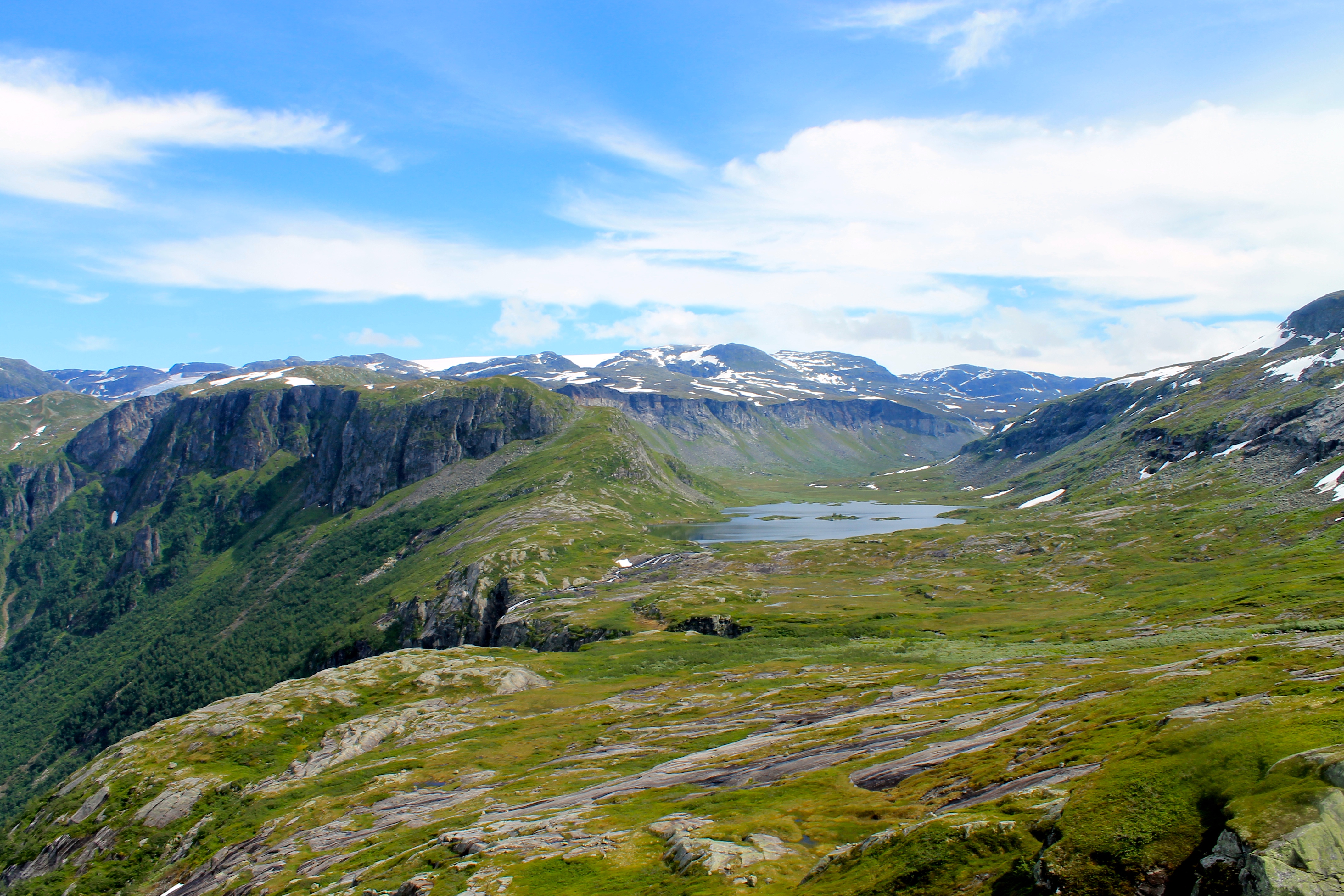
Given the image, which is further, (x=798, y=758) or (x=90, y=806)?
(x=90, y=806)

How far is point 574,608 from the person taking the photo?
186 metres

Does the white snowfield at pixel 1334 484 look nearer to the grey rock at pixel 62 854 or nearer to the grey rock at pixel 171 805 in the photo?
the grey rock at pixel 171 805

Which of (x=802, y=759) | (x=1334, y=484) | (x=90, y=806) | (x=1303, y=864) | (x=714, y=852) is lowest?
(x=90, y=806)

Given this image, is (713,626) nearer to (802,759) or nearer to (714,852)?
(802,759)

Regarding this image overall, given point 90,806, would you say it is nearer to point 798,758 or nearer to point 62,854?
point 62,854

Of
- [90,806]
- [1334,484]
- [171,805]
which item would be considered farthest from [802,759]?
[1334,484]

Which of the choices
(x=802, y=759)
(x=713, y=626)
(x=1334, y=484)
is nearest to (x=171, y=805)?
(x=802, y=759)

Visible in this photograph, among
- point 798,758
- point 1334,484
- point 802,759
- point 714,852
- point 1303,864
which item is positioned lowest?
point 798,758

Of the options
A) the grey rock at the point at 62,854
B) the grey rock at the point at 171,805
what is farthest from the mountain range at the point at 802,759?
the grey rock at the point at 62,854

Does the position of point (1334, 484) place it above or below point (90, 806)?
above

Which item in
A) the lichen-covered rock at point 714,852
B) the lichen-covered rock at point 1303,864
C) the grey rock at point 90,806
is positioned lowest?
the grey rock at point 90,806

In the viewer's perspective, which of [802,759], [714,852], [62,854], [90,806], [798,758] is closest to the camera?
[714,852]

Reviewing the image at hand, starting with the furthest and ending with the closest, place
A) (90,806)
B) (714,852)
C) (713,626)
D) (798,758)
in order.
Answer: (713,626)
(90,806)
(798,758)
(714,852)

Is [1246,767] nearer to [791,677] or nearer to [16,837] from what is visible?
[791,677]
